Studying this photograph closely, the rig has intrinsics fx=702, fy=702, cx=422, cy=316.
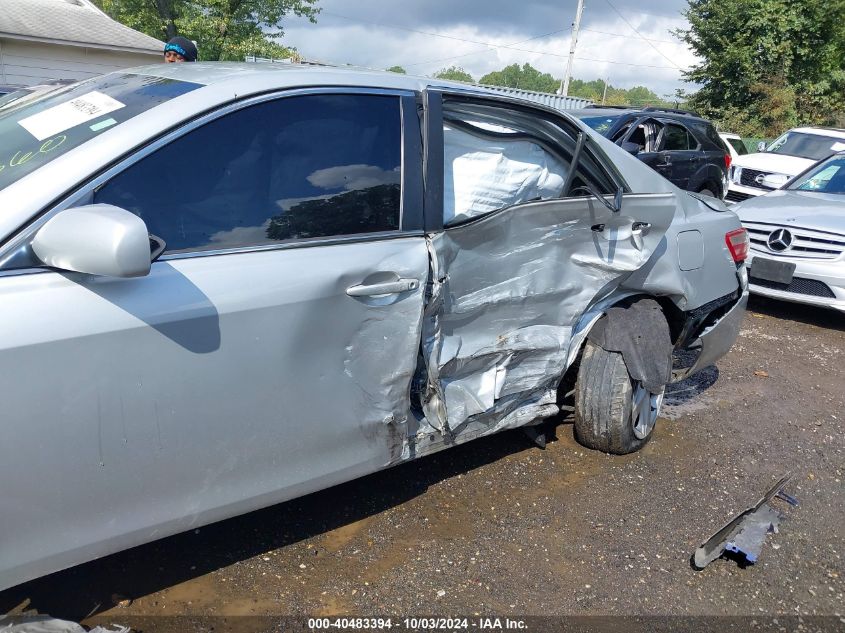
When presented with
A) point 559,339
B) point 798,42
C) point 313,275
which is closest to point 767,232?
point 559,339

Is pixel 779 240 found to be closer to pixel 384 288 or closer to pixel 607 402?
pixel 607 402

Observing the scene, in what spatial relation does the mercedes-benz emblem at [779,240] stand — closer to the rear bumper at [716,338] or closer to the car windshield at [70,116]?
the rear bumper at [716,338]

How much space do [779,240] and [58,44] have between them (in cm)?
1656

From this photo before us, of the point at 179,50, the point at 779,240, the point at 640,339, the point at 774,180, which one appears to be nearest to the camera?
the point at 640,339

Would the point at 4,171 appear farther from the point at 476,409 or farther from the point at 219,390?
the point at 476,409

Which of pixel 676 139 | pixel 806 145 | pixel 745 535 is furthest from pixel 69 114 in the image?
pixel 806 145

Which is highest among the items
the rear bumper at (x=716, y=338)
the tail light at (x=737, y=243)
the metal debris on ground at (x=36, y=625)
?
the tail light at (x=737, y=243)

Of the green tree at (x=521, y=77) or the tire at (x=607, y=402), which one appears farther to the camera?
the green tree at (x=521, y=77)

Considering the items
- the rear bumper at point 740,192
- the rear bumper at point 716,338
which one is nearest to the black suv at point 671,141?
the rear bumper at point 740,192

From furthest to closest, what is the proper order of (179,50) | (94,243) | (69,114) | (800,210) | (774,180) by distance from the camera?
(774,180), (800,210), (179,50), (69,114), (94,243)

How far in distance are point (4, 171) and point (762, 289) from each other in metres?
6.34

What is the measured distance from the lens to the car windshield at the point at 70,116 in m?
2.05

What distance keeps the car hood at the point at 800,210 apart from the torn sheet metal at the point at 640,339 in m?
3.73

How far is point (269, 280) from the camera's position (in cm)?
216
